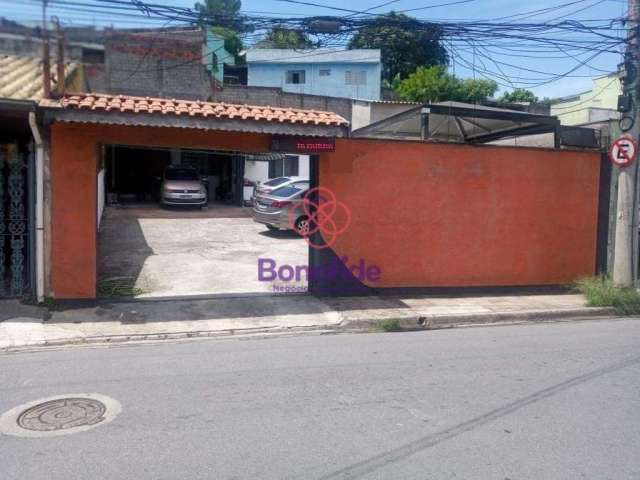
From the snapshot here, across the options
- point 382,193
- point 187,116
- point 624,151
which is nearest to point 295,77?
point 382,193

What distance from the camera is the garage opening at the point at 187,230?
11.2 meters

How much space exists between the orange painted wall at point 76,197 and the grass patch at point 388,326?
4370 millimetres

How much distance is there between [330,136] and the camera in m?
9.72

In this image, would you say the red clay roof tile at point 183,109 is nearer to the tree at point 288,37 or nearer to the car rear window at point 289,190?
the tree at point 288,37

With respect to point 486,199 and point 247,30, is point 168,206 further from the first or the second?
point 486,199

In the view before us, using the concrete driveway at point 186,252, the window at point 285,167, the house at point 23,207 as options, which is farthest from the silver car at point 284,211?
the window at point 285,167

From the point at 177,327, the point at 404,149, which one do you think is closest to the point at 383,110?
the point at 404,149

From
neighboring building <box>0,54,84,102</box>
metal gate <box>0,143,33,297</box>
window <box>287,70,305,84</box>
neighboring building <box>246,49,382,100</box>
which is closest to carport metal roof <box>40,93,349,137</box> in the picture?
metal gate <box>0,143,33,297</box>

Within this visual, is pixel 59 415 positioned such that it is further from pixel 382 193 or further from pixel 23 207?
pixel 382 193

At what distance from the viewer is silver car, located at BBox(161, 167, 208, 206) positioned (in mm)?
22875

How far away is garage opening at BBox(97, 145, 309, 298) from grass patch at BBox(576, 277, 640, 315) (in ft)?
17.1

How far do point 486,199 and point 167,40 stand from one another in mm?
22081

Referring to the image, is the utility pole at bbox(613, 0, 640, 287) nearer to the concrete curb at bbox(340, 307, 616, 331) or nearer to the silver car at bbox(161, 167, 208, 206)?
the concrete curb at bbox(340, 307, 616, 331)

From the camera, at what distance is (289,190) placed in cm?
1711
